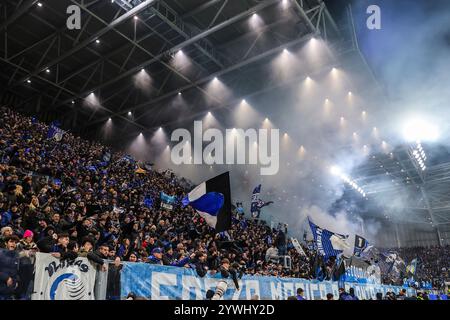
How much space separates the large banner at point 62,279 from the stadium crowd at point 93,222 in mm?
110

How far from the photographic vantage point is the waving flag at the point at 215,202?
8250 millimetres

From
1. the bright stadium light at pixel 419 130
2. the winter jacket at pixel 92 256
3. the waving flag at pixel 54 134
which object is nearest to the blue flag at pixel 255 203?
the waving flag at pixel 54 134

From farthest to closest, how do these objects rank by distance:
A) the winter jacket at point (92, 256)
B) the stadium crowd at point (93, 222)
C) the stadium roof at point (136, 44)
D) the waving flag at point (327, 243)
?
the stadium roof at point (136, 44) < the waving flag at point (327, 243) < the stadium crowd at point (93, 222) < the winter jacket at point (92, 256)

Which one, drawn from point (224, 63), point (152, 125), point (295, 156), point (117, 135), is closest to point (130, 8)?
point (224, 63)

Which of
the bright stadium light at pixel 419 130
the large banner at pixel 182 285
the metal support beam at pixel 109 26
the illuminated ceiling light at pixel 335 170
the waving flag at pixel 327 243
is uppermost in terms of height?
the metal support beam at pixel 109 26

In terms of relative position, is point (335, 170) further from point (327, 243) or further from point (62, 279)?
point (62, 279)

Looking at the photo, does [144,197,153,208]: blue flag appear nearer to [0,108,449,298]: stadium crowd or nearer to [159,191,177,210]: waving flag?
[0,108,449,298]: stadium crowd

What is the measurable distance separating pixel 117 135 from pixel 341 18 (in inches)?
787

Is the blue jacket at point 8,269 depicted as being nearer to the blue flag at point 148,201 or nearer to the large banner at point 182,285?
the large banner at point 182,285

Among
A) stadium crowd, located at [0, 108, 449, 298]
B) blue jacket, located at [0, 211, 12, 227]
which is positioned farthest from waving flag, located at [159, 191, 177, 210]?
blue jacket, located at [0, 211, 12, 227]

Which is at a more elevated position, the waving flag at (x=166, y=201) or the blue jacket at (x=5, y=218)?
the waving flag at (x=166, y=201)

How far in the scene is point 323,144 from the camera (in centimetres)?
2758

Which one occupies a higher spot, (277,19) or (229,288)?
(277,19)
